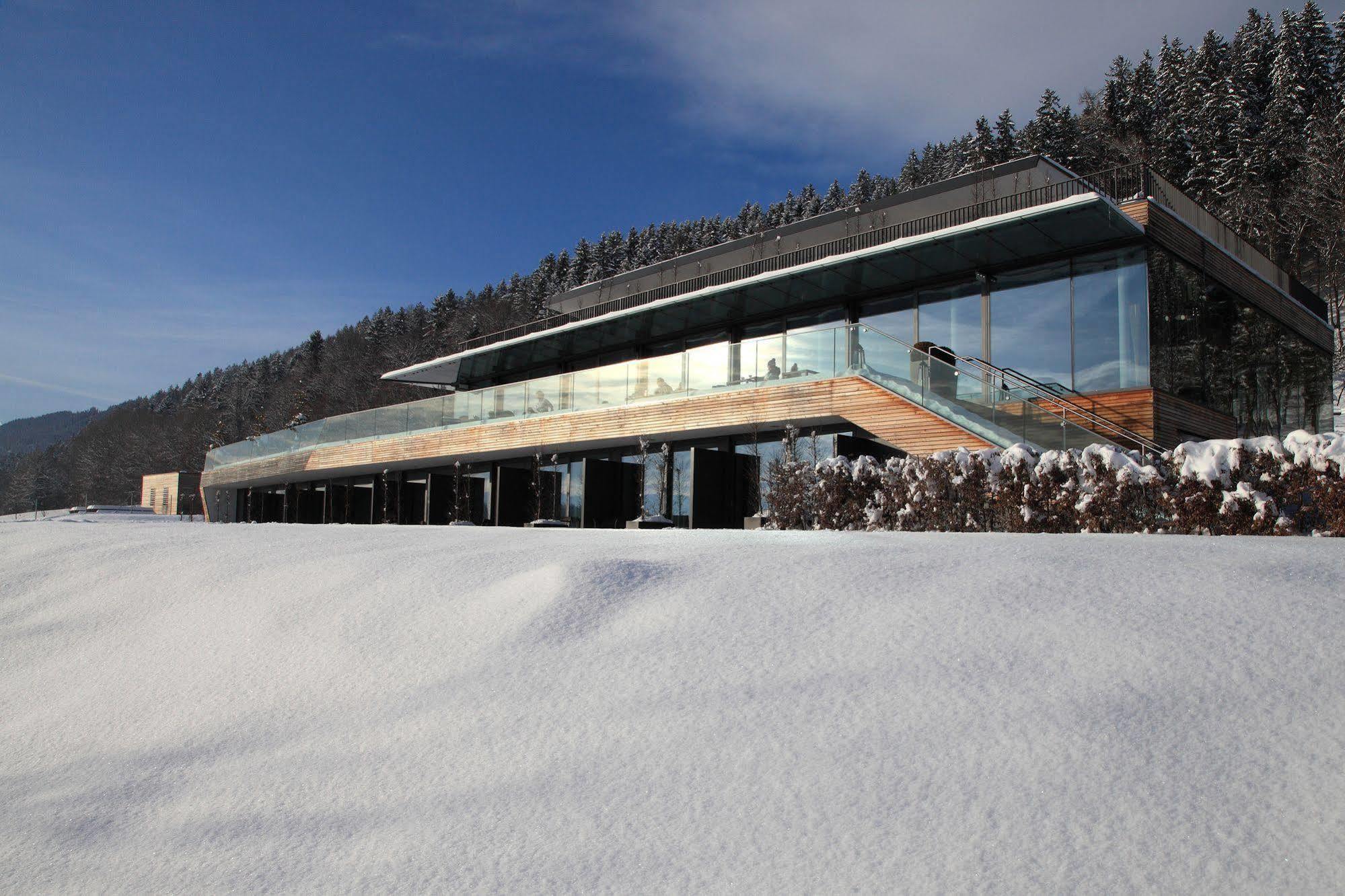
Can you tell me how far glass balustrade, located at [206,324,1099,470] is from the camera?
1254 cm

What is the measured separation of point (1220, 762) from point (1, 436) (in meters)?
224

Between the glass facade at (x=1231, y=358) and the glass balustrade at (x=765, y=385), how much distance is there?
3979mm

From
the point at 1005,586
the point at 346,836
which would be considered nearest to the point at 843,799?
the point at 346,836

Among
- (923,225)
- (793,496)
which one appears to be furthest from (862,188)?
(793,496)

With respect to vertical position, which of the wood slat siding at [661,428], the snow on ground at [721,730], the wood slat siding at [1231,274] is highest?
the wood slat siding at [1231,274]

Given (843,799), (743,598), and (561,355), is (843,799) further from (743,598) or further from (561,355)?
(561,355)

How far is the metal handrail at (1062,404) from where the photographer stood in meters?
13.0

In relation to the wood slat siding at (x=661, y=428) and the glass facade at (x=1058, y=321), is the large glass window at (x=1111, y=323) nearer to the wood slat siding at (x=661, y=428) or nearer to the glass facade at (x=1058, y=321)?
the glass facade at (x=1058, y=321)

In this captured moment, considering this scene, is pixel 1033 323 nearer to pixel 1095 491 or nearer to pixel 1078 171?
pixel 1095 491

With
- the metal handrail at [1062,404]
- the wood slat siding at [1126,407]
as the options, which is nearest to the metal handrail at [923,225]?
the metal handrail at [1062,404]

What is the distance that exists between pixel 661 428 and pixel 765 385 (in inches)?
111

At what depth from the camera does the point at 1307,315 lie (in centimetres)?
2277

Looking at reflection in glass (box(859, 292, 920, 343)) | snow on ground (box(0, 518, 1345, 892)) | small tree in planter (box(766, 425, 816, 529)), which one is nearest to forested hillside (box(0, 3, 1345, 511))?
reflection in glass (box(859, 292, 920, 343))

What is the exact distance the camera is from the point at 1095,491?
9516mm
